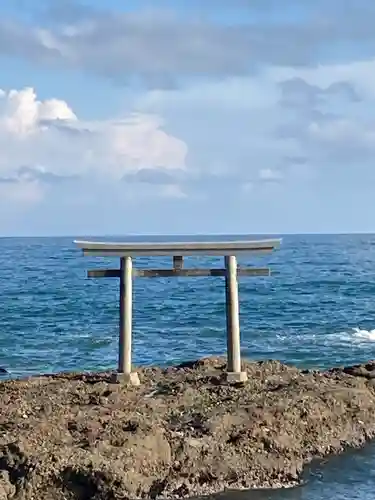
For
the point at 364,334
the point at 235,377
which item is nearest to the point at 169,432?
the point at 235,377

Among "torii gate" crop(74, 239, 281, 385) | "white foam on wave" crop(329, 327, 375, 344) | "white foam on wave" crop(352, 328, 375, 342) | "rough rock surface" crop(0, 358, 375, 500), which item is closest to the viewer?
"rough rock surface" crop(0, 358, 375, 500)

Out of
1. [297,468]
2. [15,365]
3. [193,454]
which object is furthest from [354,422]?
[15,365]

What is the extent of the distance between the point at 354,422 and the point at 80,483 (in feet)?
14.4

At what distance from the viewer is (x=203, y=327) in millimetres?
27906

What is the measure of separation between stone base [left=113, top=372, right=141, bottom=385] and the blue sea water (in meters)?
3.57

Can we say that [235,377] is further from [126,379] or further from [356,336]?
[356,336]

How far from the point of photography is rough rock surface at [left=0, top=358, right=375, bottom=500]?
9406mm

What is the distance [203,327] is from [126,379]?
47.8ft

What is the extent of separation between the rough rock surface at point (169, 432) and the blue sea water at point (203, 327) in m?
0.50

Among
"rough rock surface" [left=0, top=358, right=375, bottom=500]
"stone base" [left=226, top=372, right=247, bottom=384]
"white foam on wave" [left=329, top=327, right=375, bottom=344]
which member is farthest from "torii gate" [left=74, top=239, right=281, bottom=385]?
"white foam on wave" [left=329, top=327, right=375, bottom=344]

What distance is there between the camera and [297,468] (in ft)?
34.8

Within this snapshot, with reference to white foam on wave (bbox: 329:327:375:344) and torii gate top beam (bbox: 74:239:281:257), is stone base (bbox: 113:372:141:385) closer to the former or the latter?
torii gate top beam (bbox: 74:239:281:257)

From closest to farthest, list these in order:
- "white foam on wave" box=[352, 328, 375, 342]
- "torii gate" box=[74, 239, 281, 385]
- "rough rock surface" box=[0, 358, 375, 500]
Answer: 1. "rough rock surface" box=[0, 358, 375, 500]
2. "torii gate" box=[74, 239, 281, 385]
3. "white foam on wave" box=[352, 328, 375, 342]

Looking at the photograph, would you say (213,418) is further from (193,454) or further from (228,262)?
(228,262)
